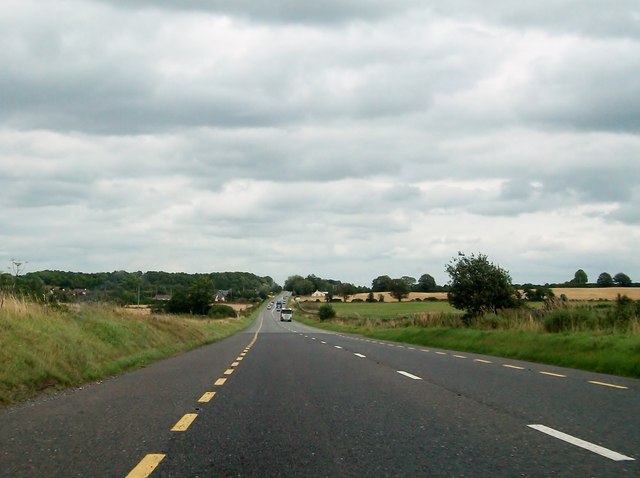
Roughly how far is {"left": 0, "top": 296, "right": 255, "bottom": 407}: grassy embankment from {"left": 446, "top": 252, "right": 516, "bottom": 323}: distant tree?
2007cm

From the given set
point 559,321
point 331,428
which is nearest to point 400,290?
point 559,321

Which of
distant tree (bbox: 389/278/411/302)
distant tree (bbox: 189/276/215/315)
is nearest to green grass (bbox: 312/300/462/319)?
distant tree (bbox: 189/276/215/315)

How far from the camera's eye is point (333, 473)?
6.39m

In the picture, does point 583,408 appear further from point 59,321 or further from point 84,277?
point 84,277

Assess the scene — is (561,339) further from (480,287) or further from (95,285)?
(95,285)

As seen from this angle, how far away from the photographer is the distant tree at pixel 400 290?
169750mm

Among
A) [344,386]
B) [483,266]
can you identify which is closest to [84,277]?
[483,266]

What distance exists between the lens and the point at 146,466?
668 cm

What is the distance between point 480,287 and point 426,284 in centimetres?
14587

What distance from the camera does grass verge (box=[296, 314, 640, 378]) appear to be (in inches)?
718

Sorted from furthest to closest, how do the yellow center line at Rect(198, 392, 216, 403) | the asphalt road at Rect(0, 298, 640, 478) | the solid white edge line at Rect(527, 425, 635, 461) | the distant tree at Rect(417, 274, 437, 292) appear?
the distant tree at Rect(417, 274, 437, 292), the yellow center line at Rect(198, 392, 216, 403), the solid white edge line at Rect(527, 425, 635, 461), the asphalt road at Rect(0, 298, 640, 478)

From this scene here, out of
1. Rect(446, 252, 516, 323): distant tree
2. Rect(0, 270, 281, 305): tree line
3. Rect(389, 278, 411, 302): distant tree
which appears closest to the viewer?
Rect(0, 270, 281, 305): tree line

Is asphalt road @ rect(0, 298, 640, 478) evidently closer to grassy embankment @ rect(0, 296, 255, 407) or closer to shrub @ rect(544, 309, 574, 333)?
grassy embankment @ rect(0, 296, 255, 407)

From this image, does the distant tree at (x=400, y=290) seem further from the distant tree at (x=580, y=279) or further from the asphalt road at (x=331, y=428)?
the asphalt road at (x=331, y=428)
